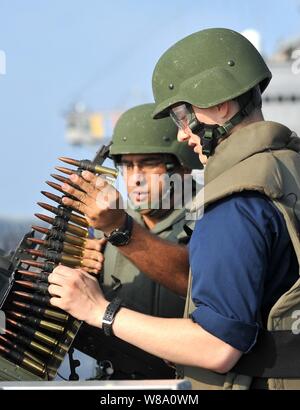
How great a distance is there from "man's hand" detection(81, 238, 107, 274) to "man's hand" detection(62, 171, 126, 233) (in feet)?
1.22

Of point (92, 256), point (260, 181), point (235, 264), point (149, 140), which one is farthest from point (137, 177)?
point (235, 264)

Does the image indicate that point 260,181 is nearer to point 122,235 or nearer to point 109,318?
point 109,318

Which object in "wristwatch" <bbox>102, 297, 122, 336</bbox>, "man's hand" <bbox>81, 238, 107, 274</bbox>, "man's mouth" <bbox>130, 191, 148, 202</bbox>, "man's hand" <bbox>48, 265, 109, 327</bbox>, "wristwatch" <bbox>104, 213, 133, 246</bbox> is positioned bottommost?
"wristwatch" <bbox>102, 297, 122, 336</bbox>

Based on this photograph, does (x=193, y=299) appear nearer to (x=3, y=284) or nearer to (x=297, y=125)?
(x=3, y=284)

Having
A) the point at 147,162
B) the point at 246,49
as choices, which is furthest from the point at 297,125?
the point at 246,49

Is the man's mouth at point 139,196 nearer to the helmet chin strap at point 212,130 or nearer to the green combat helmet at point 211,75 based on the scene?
the green combat helmet at point 211,75

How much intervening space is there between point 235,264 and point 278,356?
0.45 meters

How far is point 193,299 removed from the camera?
11.3 ft

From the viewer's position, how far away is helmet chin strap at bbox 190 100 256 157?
12.1 ft

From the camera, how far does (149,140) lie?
19.4ft

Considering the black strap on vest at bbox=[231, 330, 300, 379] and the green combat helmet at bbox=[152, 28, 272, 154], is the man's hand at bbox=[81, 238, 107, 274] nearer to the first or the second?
the green combat helmet at bbox=[152, 28, 272, 154]

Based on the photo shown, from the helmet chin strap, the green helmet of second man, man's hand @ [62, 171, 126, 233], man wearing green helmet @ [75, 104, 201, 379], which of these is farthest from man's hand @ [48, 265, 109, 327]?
the green helmet of second man

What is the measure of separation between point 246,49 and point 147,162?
6.60ft

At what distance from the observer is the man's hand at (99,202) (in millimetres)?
4004
